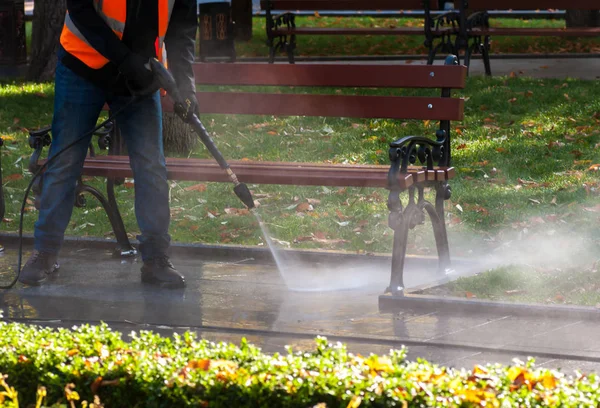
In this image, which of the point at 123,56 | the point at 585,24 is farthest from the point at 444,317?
the point at 585,24

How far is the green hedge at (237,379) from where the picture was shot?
125 inches

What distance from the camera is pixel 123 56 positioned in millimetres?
5109

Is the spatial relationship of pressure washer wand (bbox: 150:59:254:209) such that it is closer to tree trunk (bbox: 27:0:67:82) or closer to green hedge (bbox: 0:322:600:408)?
green hedge (bbox: 0:322:600:408)

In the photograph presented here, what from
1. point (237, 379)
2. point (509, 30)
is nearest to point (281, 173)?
point (237, 379)

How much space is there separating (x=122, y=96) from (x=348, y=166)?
132cm

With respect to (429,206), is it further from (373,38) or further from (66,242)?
(373,38)

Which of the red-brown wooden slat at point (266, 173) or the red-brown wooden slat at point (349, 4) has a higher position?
the red-brown wooden slat at point (349, 4)

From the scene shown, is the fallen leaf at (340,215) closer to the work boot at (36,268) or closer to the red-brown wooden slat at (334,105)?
the red-brown wooden slat at (334,105)

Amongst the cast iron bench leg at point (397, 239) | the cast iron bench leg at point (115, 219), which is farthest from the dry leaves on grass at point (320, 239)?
the cast iron bench leg at point (397, 239)

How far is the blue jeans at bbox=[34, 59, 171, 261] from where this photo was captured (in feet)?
Result: 17.6

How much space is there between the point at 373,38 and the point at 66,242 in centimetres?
1005

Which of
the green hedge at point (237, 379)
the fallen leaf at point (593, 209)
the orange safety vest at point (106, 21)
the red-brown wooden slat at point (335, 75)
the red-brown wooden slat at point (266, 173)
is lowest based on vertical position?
the fallen leaf at point (593, 209)

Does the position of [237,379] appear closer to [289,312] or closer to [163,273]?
[289,312]

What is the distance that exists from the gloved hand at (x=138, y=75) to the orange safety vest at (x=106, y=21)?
0.17m
